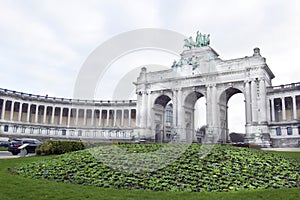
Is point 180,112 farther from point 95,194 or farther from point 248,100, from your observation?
point 95,194

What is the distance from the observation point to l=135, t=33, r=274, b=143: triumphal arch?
2304 inches

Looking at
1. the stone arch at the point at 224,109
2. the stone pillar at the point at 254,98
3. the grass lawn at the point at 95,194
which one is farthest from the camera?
the stone arch at the point at 224,109

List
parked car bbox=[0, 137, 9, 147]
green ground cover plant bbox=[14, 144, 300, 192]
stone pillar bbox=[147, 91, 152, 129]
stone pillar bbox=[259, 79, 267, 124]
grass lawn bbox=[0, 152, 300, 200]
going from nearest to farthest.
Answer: grass lawn bbox=[0, 152, 300, 200]
green ground cover plant bbox=[14, 144, 300, 192]
parked car bbox=[0, 137, 9, 147]
stone pillar bbox=[259, 79, 267, 124]
stone pillar bbox=[147, 91, 152, 129]

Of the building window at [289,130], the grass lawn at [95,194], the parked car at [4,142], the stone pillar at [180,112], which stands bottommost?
the grass lawn at [95,194]

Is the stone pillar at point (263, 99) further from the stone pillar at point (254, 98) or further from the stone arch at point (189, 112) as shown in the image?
the stone arch at point (189, 112)

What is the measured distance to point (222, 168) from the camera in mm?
16922

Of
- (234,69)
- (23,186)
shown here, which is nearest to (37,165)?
(23,186)

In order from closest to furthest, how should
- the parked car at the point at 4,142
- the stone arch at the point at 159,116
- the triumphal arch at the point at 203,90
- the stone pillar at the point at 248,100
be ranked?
the parked car at the point at 4,142 → the triumphal arch at the point at 203,90 → the stone pillar at the point at 248,100 → the stone arch at the point at 159,116

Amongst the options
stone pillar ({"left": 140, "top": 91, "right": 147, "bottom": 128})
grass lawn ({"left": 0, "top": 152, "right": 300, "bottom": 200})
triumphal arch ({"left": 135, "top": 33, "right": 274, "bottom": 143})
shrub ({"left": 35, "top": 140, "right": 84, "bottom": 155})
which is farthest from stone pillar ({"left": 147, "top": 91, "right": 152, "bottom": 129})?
grass lawn ({"left": 0, "top": 152, "right": 300, "bottom": 200})

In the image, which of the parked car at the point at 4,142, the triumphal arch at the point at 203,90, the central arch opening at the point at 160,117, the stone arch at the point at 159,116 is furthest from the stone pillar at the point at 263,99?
the parked car at the point at 4,142

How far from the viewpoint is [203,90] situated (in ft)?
216

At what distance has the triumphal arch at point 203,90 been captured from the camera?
2304 inches

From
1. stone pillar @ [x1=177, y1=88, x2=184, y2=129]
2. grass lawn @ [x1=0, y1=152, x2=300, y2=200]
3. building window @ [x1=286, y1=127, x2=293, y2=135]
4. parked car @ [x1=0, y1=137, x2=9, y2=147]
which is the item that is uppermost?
stone pillar @ [x1=177, y1=88, x2=184, y2=129]

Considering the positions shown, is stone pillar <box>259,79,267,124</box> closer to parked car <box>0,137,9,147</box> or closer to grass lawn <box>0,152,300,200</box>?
grass lawn <box>0,152,300,200</box>
